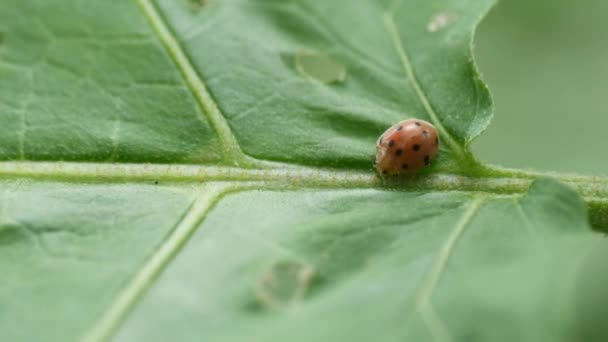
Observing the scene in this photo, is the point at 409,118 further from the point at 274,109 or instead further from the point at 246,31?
the point at 246,31

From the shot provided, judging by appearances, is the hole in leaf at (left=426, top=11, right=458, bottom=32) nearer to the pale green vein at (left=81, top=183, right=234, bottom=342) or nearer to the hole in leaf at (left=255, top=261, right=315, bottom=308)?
the pale green vein at (left=81, top=183, right=234, bottom=342)

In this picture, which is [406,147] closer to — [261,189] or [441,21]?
[261,189]

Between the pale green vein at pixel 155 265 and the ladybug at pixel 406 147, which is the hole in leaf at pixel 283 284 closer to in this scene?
the pale green vein at pixel 155 265

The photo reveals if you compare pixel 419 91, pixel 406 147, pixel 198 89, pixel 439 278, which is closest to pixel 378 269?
pixel 439 278

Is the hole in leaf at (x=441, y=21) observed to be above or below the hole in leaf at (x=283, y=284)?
above

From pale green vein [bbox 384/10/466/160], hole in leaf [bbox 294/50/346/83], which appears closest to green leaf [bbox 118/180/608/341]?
pale green vein [bbox 384/10/466/160]

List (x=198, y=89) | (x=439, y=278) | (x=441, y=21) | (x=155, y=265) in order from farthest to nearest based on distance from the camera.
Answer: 1. (x=441, y=21)
2. (x=198, y=89)
3. (x=155, y=265)
4. (x=439, y=278)

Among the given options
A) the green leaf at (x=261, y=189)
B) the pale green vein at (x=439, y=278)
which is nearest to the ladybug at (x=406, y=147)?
the green leaf at (x=261, y=189)
